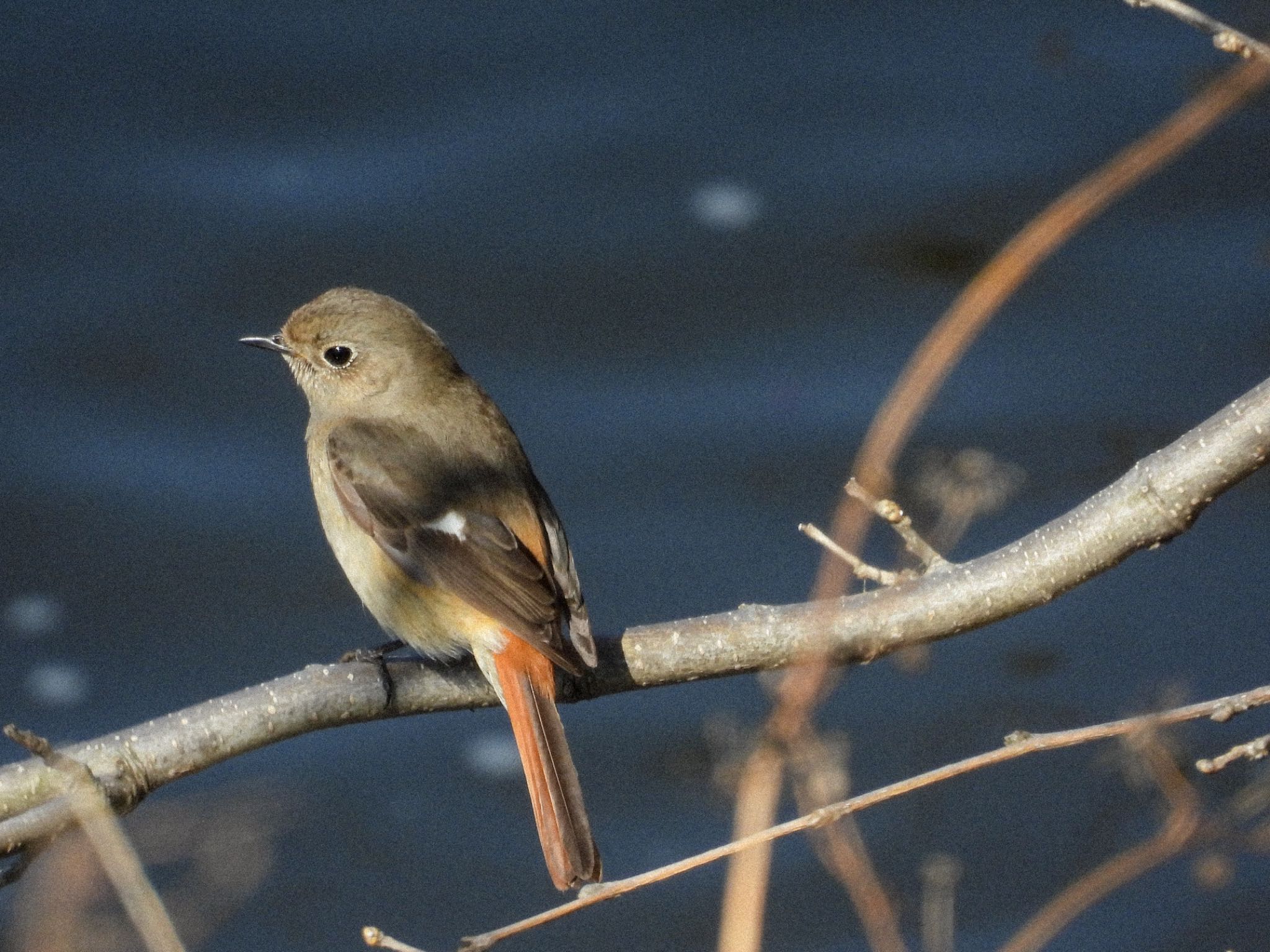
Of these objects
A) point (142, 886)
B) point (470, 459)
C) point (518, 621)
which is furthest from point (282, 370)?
point (142, 886)

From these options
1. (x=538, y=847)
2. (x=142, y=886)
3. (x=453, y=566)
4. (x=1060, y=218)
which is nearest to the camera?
(x=1060, y=218)

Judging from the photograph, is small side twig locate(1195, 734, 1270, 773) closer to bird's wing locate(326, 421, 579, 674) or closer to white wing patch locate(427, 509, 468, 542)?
bird's wing locate(326, 421, 579, 674)

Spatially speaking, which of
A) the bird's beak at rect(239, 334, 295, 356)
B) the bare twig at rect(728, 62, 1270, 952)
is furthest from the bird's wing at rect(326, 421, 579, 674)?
the bare twig at rect(728, 62, 1270, 952)

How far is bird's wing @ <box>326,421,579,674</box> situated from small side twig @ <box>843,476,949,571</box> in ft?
2.94

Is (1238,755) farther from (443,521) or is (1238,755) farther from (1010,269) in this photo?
(443,521)

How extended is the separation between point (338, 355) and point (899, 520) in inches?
86.8

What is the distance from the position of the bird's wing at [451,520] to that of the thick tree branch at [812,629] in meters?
0.49

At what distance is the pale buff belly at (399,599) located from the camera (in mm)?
4176

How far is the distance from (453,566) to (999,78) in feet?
15.2

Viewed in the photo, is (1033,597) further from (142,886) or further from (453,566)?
(142,886)

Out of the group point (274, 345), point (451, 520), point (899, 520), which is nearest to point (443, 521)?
point (451, 520)

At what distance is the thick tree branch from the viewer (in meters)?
3.12

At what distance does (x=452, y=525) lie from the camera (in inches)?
170

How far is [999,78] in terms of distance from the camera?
26.2 ft
